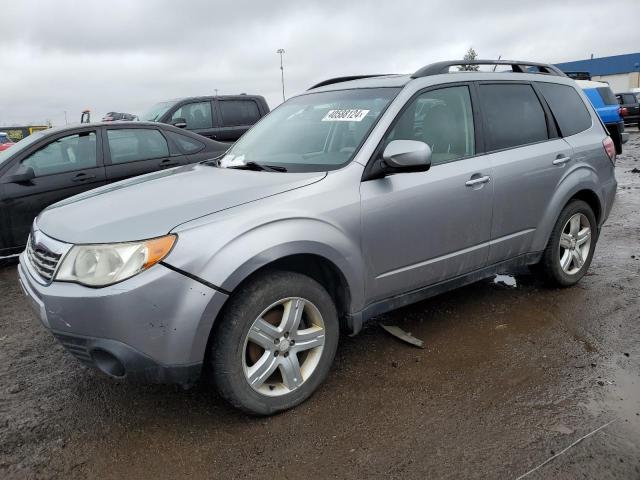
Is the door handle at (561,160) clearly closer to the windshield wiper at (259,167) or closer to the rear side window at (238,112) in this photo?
the windshield wiper at (259,167)

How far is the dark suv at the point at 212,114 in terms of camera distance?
30.6ft

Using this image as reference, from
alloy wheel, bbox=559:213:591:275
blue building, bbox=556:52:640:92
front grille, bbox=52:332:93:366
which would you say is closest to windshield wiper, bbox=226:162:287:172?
front grille, bbox=52:332:93:366

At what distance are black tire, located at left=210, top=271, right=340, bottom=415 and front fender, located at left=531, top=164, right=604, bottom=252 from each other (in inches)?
81.5

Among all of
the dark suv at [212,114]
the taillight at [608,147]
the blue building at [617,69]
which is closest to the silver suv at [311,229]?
the taillight at [608,147]

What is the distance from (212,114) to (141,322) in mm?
7848

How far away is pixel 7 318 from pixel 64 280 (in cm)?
235

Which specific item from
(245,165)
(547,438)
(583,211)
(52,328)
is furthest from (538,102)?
(52,328)

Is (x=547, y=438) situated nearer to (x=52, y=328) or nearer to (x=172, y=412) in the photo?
(x=172, y=412)

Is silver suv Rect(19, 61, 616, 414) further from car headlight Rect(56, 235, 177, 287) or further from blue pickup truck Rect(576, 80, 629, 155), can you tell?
blue pickup truck Rect(576, 80, 629, 155)

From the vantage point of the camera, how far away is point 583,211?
4.32 meters

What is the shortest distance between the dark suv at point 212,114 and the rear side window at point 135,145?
2.81 metres

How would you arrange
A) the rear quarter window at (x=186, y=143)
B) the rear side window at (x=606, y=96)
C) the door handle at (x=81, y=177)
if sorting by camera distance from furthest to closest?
the rear side window at (x=606, y=96), the rear quarter window at (x=186, y=143), the door handle at (x=81, y=177)

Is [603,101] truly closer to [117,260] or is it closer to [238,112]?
[238,112]

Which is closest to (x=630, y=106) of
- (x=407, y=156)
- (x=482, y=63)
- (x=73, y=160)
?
(x=482, y=63)
